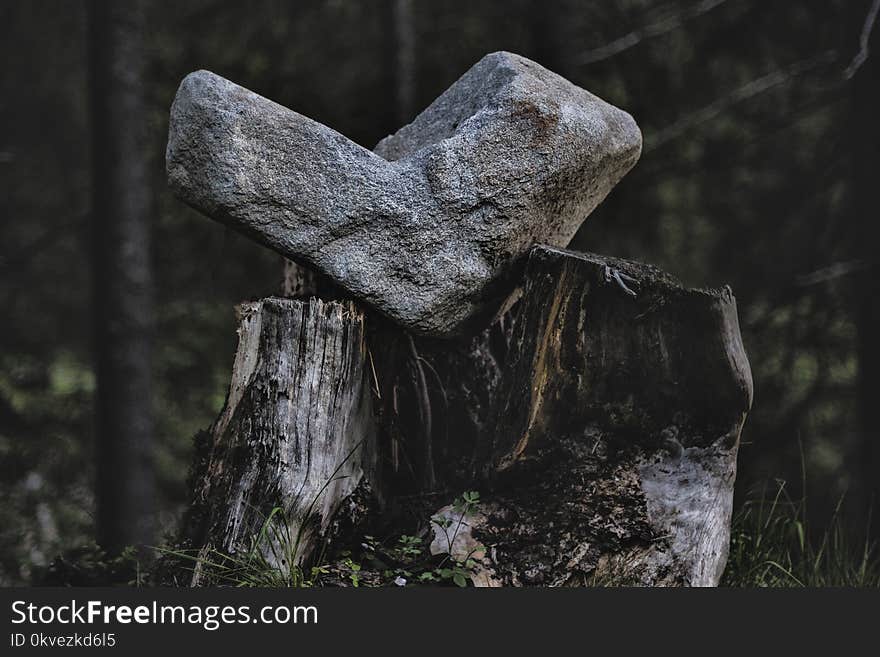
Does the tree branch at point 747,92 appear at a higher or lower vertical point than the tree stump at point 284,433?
higher

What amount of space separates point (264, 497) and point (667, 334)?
4.84 ft

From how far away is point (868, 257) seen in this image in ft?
15.6

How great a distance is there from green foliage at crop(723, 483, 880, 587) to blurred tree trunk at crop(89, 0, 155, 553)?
2.92 metres

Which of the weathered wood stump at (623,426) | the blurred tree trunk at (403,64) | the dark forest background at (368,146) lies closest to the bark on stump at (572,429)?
the weathered wood stump at (623,426)

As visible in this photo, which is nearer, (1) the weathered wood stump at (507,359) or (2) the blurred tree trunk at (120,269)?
(1) the weathered wood stump at (507,359)

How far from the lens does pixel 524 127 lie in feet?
9.86

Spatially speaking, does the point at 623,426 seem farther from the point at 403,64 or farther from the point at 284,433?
the point at 403,64

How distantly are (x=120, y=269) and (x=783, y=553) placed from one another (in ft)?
11.3

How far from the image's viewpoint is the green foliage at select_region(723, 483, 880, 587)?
11.0 ft

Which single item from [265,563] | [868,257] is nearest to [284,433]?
[265,563]

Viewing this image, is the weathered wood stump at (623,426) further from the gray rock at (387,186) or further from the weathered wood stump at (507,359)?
the gray rock at (387,186)

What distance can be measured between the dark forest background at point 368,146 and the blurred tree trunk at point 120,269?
0.04ft

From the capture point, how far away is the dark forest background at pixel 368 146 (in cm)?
454

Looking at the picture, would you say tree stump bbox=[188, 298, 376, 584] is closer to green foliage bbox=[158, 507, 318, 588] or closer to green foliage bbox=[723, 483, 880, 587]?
green foliage bbox=[158, 507, 318, 588]
